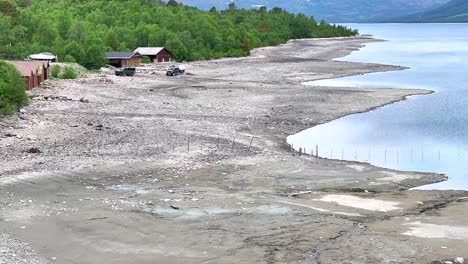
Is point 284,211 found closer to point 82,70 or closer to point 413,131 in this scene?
point 413,131

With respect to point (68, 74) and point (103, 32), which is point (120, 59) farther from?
point (68, 74)

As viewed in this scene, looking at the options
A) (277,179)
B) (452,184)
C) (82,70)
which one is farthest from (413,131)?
(82,70)

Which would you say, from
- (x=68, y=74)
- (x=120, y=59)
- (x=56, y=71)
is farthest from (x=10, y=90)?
(x=120, y=59)

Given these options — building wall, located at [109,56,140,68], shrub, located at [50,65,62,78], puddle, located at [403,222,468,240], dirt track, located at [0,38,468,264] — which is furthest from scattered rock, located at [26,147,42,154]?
building wall, located at [109,56,140,68]

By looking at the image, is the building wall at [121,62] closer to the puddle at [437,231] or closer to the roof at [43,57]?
the roof at [43,57]

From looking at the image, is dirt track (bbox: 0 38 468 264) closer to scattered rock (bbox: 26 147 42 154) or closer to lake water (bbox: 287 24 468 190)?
scattered rock (bbox: 26 147 42 154)

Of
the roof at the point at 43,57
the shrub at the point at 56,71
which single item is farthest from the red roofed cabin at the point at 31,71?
the roof at the point at 43,57
